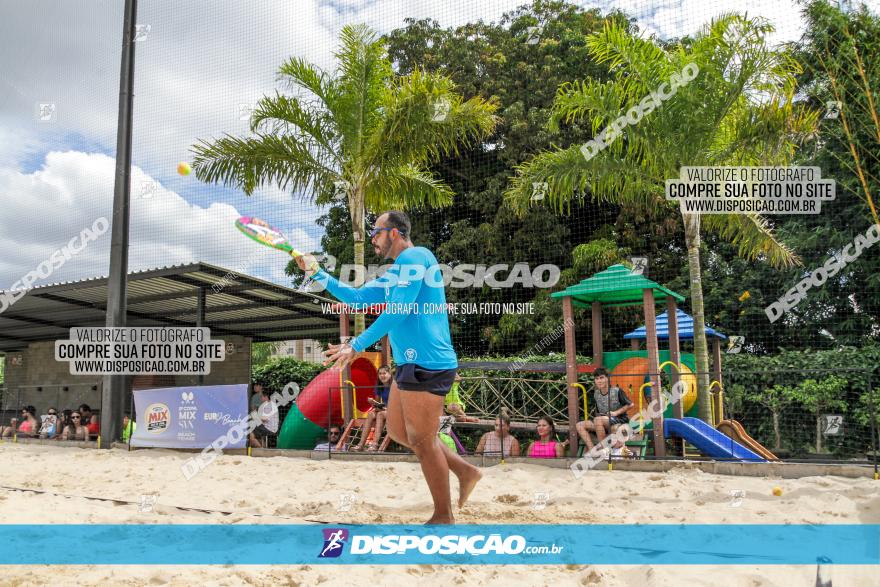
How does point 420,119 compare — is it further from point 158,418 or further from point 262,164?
point 158,418

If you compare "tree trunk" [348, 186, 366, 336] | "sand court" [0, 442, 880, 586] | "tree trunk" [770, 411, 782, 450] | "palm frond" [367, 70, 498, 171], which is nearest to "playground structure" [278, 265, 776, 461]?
"tree trunk" [348, 186, 366, 336]

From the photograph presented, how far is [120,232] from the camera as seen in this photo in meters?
9.95

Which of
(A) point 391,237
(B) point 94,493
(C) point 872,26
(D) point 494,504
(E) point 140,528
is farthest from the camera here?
(C) point 872,26

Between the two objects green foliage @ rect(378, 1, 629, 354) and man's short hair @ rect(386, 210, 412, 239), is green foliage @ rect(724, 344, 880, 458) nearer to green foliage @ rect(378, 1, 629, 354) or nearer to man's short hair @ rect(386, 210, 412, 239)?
green foliage @ rect(378, 1, 629, 354)

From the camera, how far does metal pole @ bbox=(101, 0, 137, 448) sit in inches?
376

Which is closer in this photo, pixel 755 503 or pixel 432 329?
pixel 432 329

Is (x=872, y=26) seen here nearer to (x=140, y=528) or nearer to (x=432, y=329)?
(x=432, y=329)

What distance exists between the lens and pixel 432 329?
333 cm

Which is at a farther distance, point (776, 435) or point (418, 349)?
point (776, 435)

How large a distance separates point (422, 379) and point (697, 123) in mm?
7368

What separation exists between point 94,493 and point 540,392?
804 cm

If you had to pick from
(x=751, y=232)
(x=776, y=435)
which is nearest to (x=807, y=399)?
(x=776, y=435)

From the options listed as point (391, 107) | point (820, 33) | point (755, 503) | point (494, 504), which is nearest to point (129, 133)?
point (391, 107)

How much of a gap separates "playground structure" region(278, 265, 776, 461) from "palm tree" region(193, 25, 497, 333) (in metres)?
1.49
